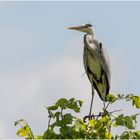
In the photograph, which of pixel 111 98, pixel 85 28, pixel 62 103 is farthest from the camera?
pixel 85 28

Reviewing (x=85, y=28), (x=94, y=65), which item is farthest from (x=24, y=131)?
(x=85, y=28)

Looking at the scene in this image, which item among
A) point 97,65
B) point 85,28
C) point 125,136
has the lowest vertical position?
point 125,136

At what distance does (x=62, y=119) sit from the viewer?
4.77 m

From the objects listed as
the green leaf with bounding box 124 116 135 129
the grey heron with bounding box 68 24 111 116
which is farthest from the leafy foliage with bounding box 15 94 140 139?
the grey heron with bounding box 68 24 111 116

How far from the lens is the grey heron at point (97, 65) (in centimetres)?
938

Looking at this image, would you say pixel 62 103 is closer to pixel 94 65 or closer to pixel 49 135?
pixel 49 135

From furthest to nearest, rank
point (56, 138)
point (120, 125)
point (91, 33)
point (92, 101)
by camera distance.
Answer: point (91, 33) → point (92, 101) → point (120, 125) → point (56, 138)

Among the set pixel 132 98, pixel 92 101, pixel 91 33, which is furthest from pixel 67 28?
pixel 132 98

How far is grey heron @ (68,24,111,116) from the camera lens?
30.8 feet

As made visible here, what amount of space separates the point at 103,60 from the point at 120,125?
187 inches

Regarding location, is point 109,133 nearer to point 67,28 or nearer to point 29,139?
point 29,139

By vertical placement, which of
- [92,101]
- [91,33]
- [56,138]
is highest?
[91,33]

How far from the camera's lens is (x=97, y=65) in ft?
31.4

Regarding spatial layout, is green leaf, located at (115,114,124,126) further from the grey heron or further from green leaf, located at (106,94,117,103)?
A: the grey heron
